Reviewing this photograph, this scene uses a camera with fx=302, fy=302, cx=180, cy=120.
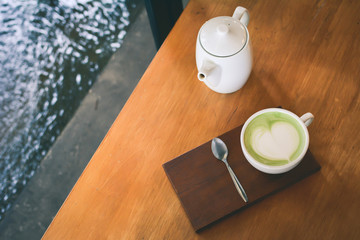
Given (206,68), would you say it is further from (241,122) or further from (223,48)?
(241,122)

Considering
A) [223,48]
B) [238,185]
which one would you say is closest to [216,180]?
[238,185]

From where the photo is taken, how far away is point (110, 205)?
2.16 ft

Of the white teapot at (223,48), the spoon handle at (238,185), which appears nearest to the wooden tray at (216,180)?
the spoon handle at (238,185)

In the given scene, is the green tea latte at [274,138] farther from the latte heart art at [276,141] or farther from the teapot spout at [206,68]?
the teapot spout at [206,68]

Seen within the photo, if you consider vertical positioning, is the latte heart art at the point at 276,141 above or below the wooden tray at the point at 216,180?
above

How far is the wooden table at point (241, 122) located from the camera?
0.61 meters

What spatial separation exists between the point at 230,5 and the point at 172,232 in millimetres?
590

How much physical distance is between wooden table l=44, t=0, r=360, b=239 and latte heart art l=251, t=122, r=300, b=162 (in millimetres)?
103

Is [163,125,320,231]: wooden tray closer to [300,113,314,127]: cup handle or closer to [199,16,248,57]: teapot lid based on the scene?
[300,113,314,127]: cup handle

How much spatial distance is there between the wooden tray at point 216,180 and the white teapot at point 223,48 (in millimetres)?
147

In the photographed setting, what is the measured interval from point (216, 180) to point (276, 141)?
146 millimetres

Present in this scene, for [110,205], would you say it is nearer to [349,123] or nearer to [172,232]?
[172,232]

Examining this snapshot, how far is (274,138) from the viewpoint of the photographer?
0.58m

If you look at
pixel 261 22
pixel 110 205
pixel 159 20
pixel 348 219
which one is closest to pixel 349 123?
pixel 348 219
